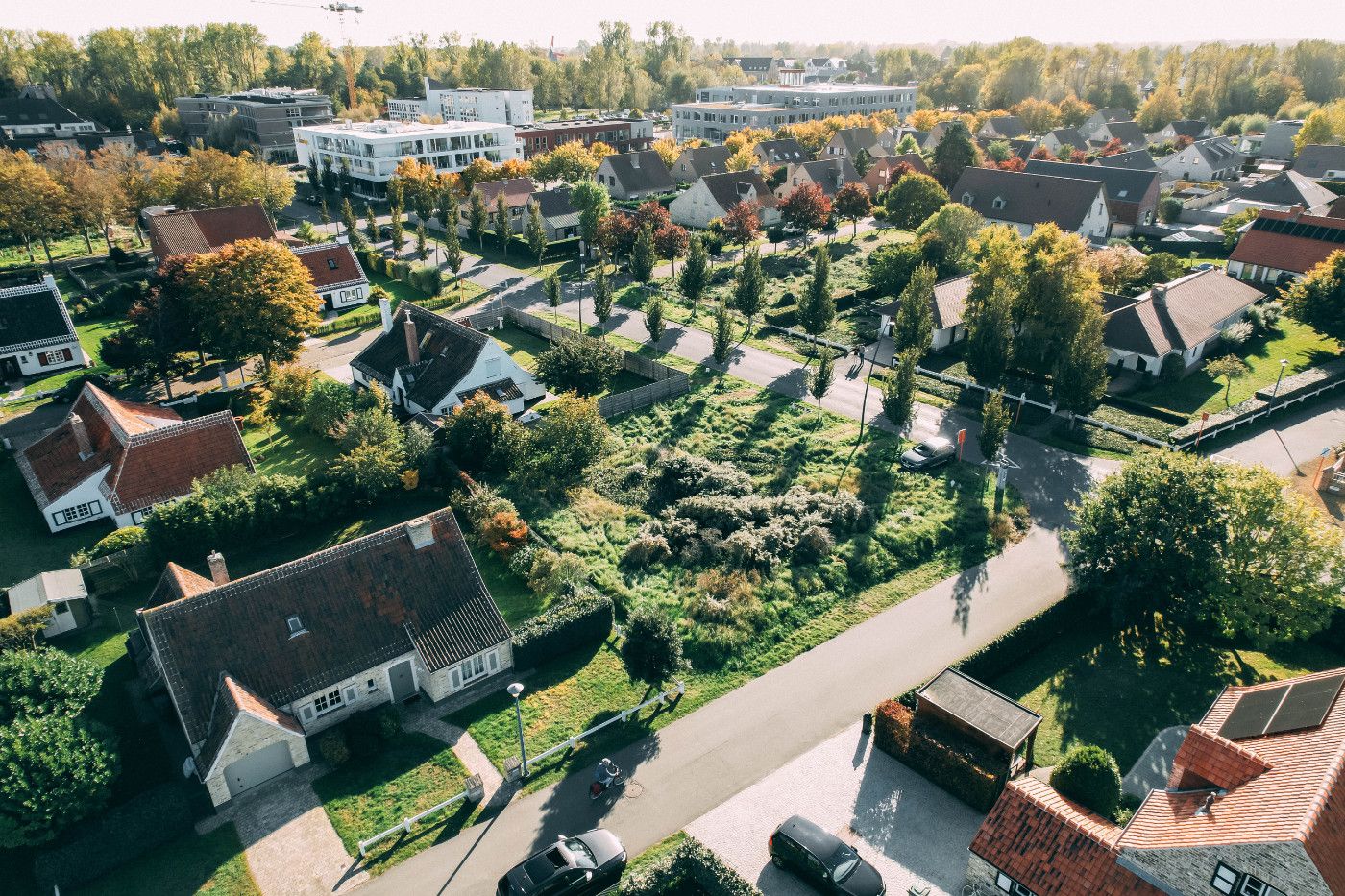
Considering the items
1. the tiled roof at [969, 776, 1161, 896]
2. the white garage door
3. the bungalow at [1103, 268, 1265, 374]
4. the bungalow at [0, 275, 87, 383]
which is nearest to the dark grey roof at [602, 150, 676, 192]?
the bungalow at [1103, 268, 1265, 374]

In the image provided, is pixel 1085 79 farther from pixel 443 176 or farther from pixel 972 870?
pixel 972 870

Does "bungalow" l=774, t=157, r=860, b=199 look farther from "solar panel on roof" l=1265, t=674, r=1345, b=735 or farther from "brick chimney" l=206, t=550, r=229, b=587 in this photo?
"solar panel on roof" l=1265, t=674, r=1345, b=735

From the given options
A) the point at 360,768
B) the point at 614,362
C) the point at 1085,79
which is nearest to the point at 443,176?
the point at 614,362

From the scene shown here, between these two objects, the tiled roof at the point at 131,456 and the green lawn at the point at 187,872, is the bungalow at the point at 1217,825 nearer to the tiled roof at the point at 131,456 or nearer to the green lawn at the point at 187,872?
the green lawn at the point at 187,872

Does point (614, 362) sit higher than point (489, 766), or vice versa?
point (614, 362)

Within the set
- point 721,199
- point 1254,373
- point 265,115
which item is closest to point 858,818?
point 1254,373

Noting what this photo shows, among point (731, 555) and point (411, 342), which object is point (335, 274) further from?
point (731, 555)
